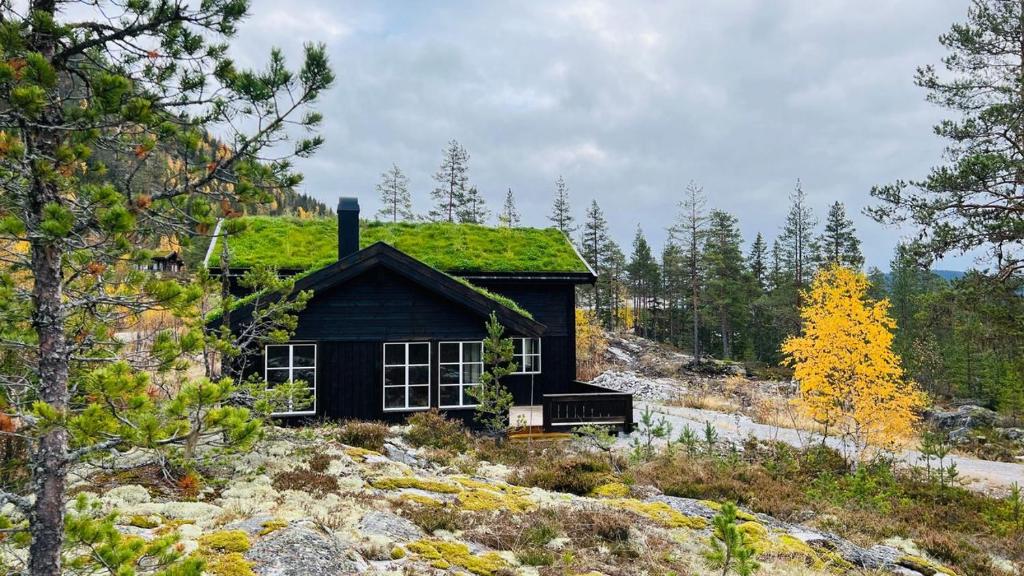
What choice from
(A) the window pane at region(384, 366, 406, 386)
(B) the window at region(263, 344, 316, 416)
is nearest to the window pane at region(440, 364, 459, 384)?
(A) the window pane at region(384, 366, 406, 386)

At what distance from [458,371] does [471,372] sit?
0.40m

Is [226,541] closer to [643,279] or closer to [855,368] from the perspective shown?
[855,368]

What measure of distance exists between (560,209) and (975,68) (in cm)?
5322

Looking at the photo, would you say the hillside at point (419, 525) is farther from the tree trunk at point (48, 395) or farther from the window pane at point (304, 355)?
the window pane at point (304, 355)

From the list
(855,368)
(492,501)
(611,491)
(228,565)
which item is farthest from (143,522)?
(855,368)

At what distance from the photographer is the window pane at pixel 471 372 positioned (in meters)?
16.1

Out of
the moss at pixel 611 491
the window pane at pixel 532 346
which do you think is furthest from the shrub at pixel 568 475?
the window pane at pixel 532 346

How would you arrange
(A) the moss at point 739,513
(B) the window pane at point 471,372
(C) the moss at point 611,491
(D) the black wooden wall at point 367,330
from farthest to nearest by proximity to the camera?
(B) the window pane at point 471,372, (D) the black wooden wall at point 367,330, (C) the moss at point 611,491, (A) the moss at point 739,513

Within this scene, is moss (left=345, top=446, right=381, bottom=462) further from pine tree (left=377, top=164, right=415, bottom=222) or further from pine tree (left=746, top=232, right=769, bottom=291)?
pine tree (left=746, top=232, right=769, bottom=291)

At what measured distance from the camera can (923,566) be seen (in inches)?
297

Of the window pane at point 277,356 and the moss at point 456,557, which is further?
the window pane at point 277,356

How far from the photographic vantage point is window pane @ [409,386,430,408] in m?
15.5

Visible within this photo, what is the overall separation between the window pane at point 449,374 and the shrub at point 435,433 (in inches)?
56.9

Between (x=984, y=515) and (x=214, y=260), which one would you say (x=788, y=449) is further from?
(x=214, y=260)
